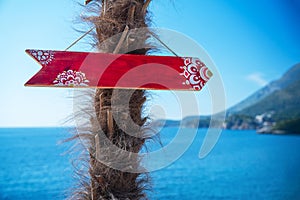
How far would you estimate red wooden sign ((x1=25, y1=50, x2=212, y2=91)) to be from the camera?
988 millimetres

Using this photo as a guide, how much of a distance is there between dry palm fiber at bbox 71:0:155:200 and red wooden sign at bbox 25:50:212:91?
10 cm

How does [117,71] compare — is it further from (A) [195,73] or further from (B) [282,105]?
(B) [282,105]

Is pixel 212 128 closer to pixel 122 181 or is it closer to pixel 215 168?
pixel 122 181

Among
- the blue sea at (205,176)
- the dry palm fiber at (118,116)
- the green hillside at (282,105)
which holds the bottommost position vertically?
the blue sea at (205,176)

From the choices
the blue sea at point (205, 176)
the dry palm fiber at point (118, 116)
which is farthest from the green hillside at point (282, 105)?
the dry palm fiber at point (118, 116)

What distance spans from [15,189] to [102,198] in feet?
45.0

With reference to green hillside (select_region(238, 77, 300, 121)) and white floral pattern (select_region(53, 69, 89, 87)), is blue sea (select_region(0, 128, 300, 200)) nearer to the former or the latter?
green hillside (select_region(238, 77, 300, 121))

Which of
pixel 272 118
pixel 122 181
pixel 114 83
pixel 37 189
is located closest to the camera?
pixel 114 83

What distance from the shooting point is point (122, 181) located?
1130mm

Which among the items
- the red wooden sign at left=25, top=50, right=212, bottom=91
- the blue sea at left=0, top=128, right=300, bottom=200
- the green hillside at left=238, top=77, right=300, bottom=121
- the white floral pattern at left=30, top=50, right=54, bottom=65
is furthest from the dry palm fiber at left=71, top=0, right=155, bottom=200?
the green hillside at left=238, top=77, right=300, bottom=121

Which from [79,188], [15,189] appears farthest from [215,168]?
[79,188]

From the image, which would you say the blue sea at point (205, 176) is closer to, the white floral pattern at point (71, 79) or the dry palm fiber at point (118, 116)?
the dry palm fiber at point (118, 116)

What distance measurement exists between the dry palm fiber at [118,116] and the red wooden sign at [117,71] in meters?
0.10

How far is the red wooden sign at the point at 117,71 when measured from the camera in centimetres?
99
